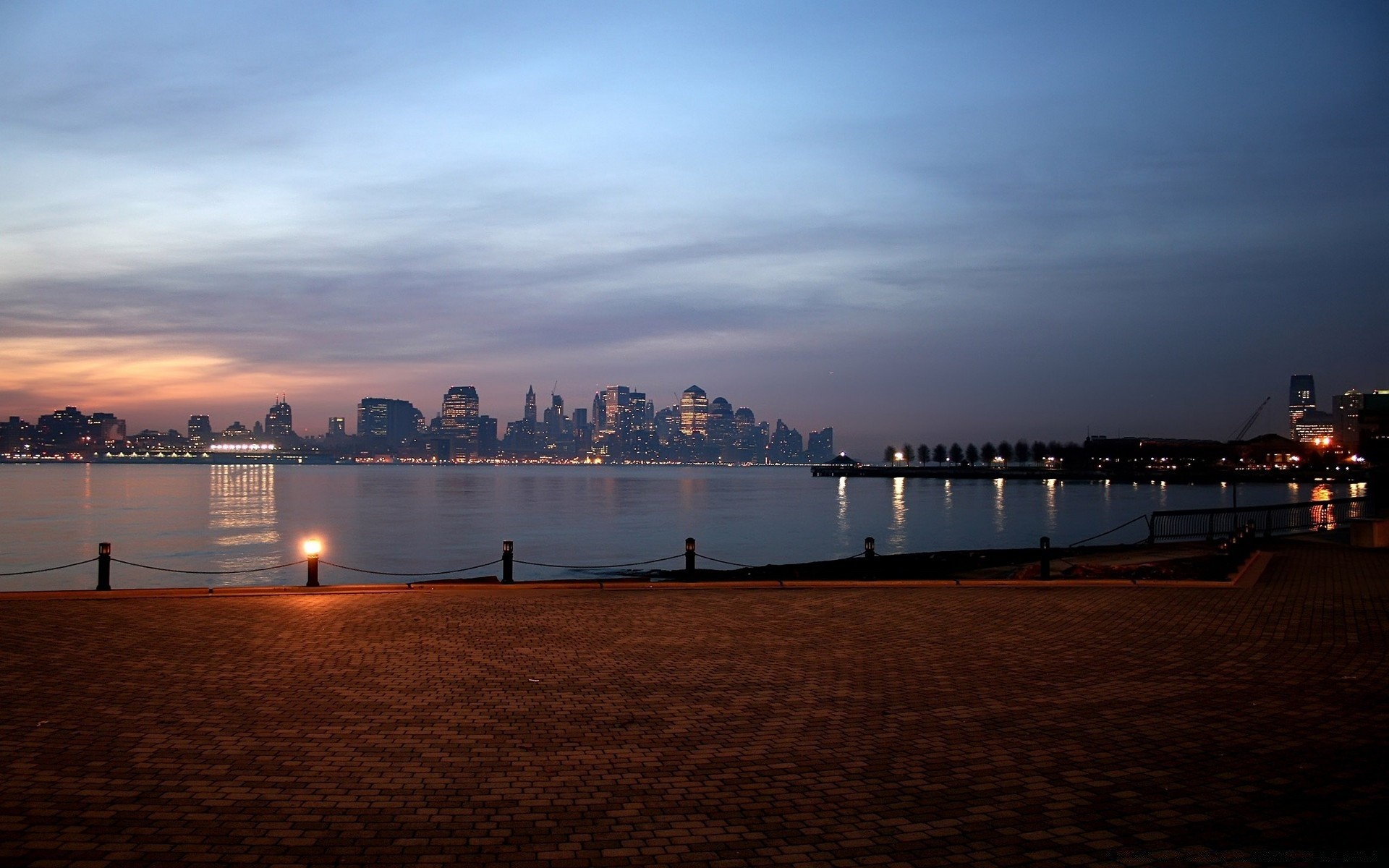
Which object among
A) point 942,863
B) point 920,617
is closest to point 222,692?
point 942,863

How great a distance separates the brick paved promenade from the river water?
15.4m

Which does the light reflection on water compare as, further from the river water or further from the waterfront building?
the waterfront building

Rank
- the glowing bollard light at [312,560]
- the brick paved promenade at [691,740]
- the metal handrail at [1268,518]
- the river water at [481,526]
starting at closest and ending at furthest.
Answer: the brick paved promenade at [691,740]
the glowing bollard light at [312,560]
the metal handrail at [1268,518]
the river water at [481,526]

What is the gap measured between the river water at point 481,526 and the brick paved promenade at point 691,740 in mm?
15362

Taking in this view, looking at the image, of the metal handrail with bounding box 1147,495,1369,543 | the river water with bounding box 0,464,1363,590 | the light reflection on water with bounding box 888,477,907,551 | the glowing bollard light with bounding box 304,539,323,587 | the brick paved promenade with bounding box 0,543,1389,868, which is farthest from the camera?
the light reflection on water with bounding box 888,477,907,551

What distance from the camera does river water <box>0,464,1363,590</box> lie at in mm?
49094

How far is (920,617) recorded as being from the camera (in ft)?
49.3

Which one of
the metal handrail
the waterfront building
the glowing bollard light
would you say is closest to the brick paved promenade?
the glowing bollard light

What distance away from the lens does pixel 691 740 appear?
26.8 ft

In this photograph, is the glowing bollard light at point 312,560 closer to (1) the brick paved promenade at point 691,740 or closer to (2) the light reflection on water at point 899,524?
(1) the brick paved promenade at point 691,740

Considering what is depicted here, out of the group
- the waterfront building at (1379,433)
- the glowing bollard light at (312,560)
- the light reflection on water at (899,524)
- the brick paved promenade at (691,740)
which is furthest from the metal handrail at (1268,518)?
the glowing bollard light at (312,560)

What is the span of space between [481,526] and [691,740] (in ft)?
218

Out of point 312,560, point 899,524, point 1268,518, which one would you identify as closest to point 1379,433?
point 899,524

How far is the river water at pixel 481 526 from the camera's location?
49.1 m
